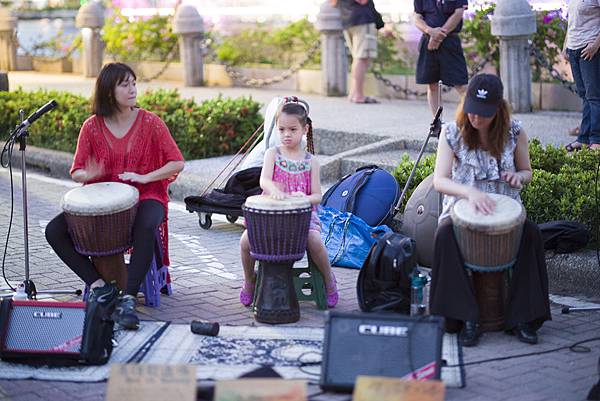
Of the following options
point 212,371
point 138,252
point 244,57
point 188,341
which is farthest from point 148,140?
point 244,57

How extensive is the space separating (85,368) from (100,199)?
1080 millimetres

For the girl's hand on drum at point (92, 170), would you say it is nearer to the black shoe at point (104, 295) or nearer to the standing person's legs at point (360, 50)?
the black shoe at point (104, 295)

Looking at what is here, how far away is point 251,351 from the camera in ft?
18.0

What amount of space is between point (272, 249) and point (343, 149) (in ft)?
15.6

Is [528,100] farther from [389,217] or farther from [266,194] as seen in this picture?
[266,194]

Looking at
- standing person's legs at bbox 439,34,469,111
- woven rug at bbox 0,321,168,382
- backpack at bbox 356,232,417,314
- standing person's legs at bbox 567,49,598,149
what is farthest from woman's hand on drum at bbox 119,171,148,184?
standing person's legs at bbox 439,34,469,111

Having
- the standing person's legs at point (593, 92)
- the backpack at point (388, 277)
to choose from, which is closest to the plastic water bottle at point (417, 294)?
the backpack at point (388, 277)

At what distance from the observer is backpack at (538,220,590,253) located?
6.48m

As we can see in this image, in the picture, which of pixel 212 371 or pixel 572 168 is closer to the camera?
pixel 212 371

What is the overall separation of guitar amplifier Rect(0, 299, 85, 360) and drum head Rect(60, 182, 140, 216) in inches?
27.6

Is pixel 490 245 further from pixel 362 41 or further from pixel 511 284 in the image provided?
pixel 362 41

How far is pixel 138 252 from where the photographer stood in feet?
20.1

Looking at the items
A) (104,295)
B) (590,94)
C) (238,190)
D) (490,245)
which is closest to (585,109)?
(590,94)

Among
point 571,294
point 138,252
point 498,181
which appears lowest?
point 571,294
